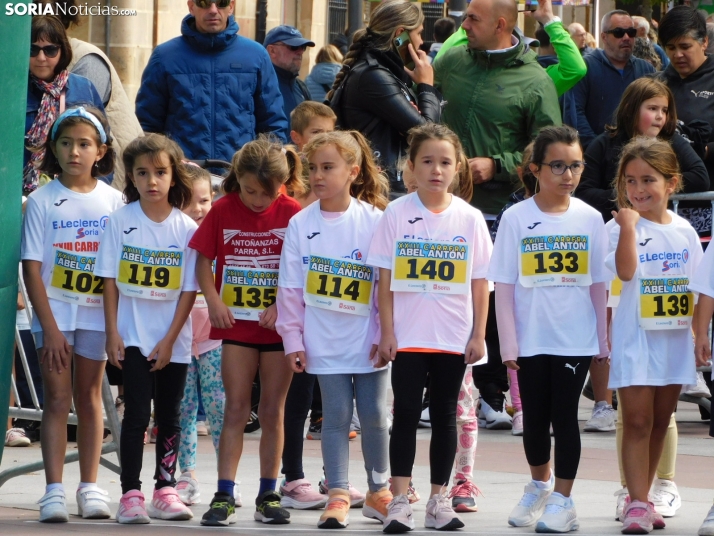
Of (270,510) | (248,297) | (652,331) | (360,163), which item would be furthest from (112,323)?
(652,331)

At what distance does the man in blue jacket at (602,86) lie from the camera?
33.4ft

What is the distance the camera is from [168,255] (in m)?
6.15

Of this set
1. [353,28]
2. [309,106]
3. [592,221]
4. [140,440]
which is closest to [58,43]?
[309,106]

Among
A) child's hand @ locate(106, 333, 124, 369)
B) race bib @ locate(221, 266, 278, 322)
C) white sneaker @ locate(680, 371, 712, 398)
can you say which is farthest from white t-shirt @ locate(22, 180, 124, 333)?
white sneaker @ locate(680, 371, 712, 398)

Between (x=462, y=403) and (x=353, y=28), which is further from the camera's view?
(x=353, y=28)

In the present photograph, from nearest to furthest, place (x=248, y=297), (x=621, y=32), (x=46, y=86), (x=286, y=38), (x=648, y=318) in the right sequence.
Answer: (x=648, y=318)
(x=248, y=297)
(x=46, y=86)
(x=621, y=32)
(x=286, y=38)

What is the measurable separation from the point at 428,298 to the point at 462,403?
0.77 m

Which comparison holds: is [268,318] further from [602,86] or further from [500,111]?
[602,86]

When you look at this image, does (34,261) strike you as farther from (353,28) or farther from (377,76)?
(353,28)

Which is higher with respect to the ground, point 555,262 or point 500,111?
point 500,111

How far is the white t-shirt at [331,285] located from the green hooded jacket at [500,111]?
2372 millimetres

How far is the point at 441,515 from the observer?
19.1 ft

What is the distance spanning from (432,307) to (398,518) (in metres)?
0.85

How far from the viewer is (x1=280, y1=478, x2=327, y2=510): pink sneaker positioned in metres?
6.42
